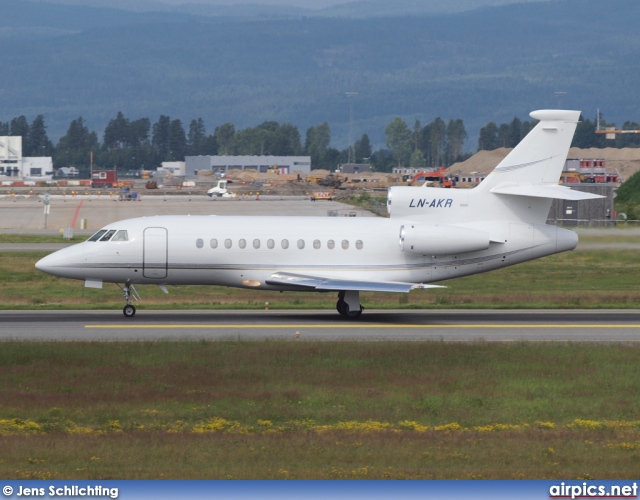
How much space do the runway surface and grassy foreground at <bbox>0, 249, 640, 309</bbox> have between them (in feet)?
6.86

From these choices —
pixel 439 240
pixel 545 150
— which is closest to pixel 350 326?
pixel 439 240

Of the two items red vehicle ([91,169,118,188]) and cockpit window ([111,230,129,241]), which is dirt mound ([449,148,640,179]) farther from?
cockpit window ([111,230,129,241])

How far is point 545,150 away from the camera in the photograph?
35688 mm

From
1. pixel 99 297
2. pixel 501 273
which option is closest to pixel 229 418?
pixel 99 297

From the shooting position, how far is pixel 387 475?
52.2ft

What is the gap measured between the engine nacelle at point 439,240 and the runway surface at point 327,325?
89.1 inches

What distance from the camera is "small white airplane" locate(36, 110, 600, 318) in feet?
115

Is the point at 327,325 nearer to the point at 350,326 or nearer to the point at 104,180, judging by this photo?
the point at 350,326

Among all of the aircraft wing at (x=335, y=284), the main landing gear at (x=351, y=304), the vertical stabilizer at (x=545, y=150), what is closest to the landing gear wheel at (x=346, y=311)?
the main landing gear at (x=351, y=304)

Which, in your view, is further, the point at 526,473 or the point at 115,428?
the point at 115,428

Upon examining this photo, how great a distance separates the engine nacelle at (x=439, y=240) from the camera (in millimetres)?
35219

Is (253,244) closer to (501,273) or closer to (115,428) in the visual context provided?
(115,428)

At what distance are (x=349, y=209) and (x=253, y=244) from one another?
59.3 meters

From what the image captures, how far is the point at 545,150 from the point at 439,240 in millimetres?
4519
